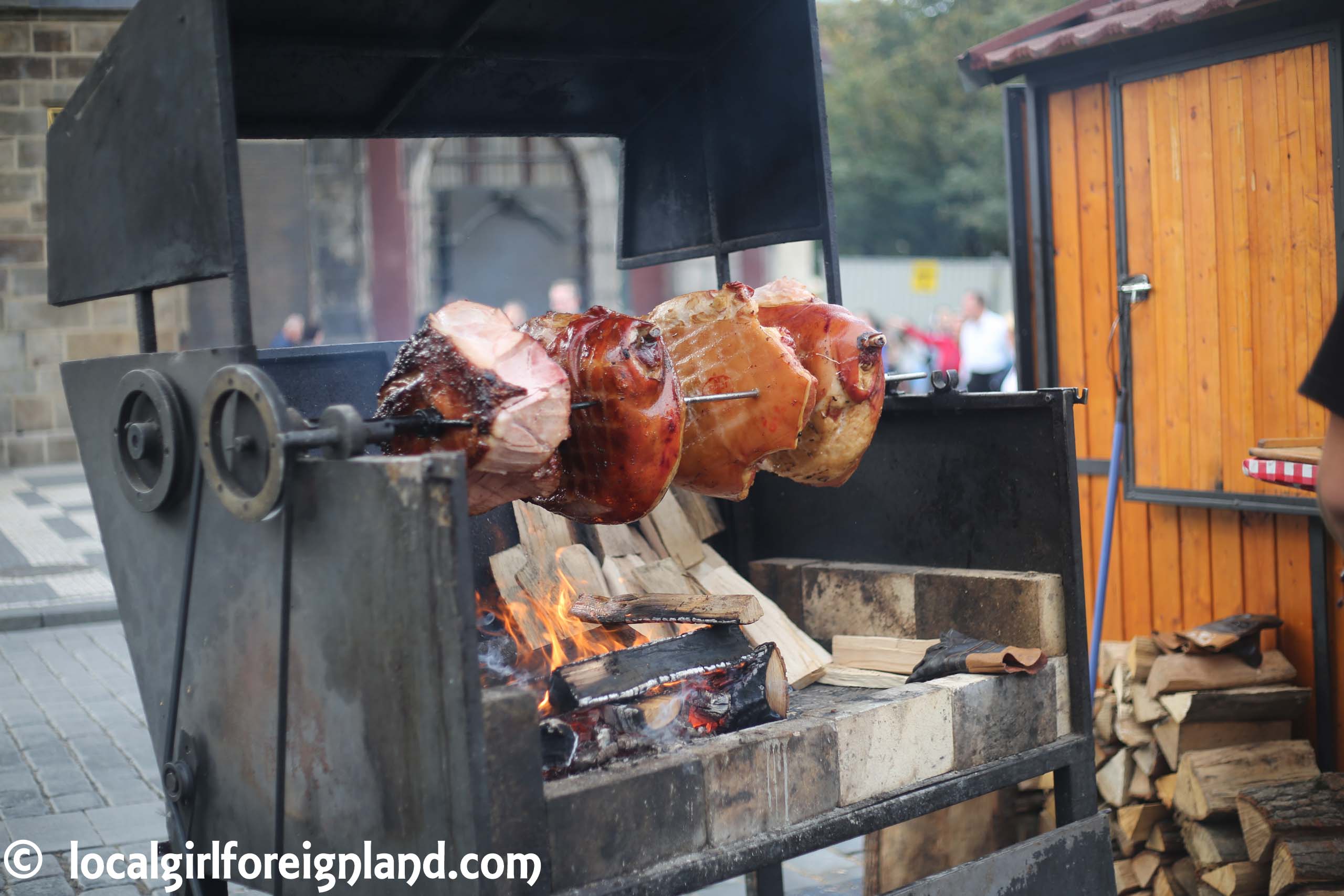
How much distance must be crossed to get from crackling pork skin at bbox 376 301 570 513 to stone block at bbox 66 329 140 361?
11982mm

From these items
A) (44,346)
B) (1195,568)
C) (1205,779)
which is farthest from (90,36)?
(1205,779)

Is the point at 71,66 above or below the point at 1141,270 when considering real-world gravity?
above

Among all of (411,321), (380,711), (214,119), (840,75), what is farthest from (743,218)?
(840,75)

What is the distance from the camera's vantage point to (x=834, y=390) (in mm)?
3051

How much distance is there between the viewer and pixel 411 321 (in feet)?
61.7

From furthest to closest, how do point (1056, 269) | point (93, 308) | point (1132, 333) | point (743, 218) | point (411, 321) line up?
point (411, 321), point (93, 308), point (1056, 269), point (1132, 333), point (743, 218)

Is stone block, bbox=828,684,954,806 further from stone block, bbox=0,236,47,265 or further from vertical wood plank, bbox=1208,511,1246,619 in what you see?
stone block, bbox=0,236,47,265

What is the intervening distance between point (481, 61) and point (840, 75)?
113ft

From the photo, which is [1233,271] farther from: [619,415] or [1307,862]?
[619,415]

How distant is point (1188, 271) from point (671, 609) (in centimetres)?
273

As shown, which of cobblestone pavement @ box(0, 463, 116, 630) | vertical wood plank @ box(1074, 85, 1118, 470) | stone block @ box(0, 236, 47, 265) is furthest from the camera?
stone block @ box(0, 236, 47, 265)

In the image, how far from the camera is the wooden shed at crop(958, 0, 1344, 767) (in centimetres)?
416

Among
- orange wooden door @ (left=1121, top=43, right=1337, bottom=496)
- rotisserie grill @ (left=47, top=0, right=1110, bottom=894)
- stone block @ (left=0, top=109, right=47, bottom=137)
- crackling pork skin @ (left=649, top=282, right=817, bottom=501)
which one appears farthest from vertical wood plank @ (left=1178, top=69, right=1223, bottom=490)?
stone block @ (left=0, top=109, right=47, bottom=137)

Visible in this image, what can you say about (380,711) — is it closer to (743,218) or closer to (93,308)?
(743,218)
